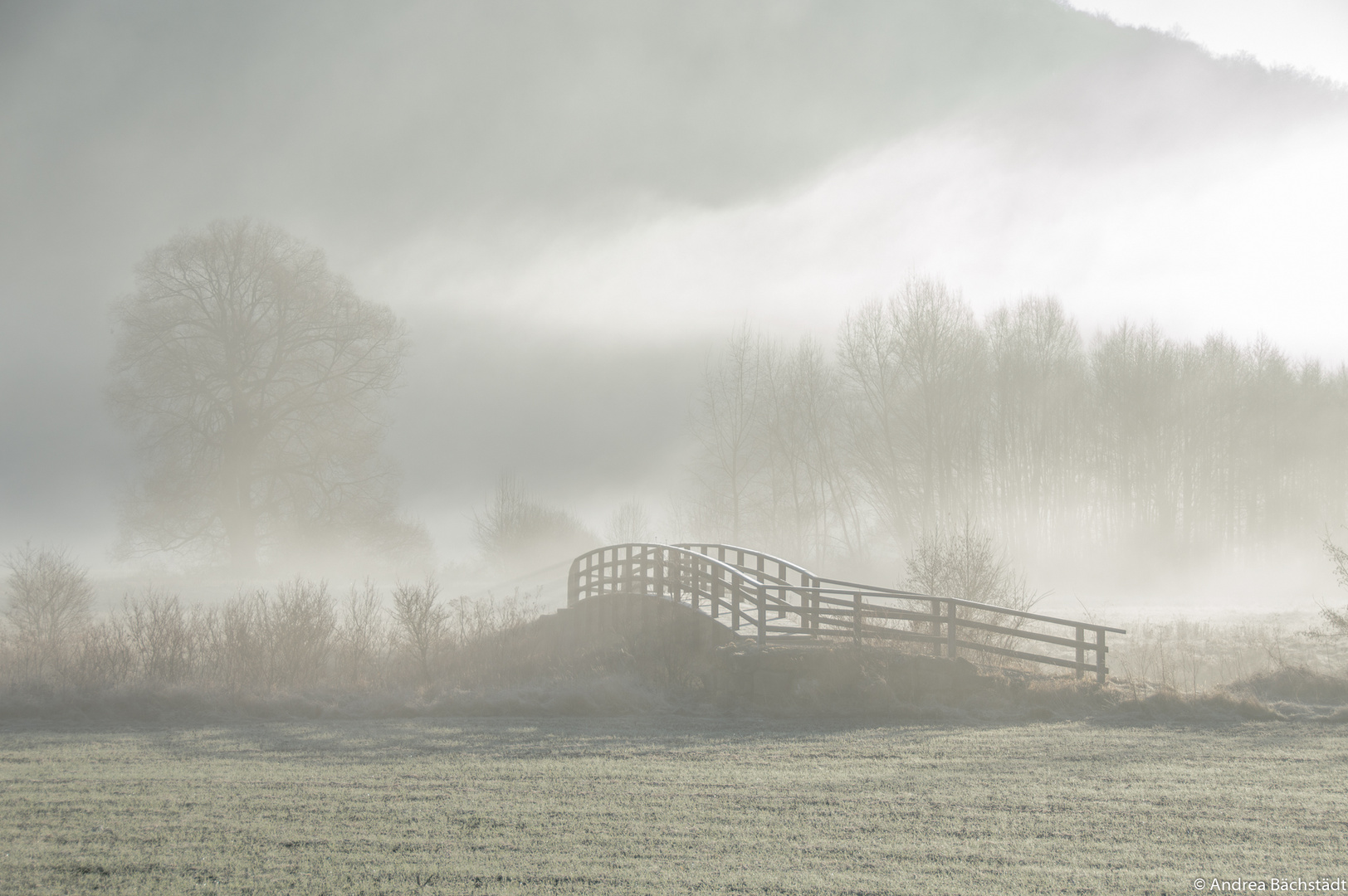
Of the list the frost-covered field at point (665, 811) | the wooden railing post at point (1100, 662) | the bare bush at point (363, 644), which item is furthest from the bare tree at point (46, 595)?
the wooden railing post at point (1100, 662)

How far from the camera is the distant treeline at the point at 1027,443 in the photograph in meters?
39.5

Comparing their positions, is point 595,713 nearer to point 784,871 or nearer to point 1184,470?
point 784,871

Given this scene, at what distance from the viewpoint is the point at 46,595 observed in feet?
65.4

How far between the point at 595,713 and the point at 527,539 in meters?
34.2

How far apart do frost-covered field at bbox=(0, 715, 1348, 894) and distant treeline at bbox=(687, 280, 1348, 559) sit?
29126mm

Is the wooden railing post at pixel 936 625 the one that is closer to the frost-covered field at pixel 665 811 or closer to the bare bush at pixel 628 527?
the frost-covered field at pixel 665 811

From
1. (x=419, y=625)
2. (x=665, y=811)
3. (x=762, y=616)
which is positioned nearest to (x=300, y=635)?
(x=419, y=625)

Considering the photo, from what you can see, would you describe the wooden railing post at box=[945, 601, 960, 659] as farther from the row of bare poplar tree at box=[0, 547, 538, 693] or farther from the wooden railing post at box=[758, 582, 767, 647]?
the row of bare poplar tree at box=[0, 547, 538, 693]

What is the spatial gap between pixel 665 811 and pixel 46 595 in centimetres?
1924

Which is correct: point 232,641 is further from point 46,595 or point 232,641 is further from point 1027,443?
point 1027,443

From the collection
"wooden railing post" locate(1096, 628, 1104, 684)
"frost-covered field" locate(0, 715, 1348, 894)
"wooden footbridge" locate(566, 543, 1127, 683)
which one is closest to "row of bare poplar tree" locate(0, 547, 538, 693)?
"frost-covered field" locate(0, 715, 1348, 894)

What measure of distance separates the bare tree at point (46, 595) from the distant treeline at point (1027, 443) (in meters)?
26.8

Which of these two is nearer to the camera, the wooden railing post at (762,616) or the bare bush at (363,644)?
the wooden railing post at (762,616)

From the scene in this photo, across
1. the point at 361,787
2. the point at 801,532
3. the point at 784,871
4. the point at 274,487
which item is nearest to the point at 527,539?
the point at 801,532
